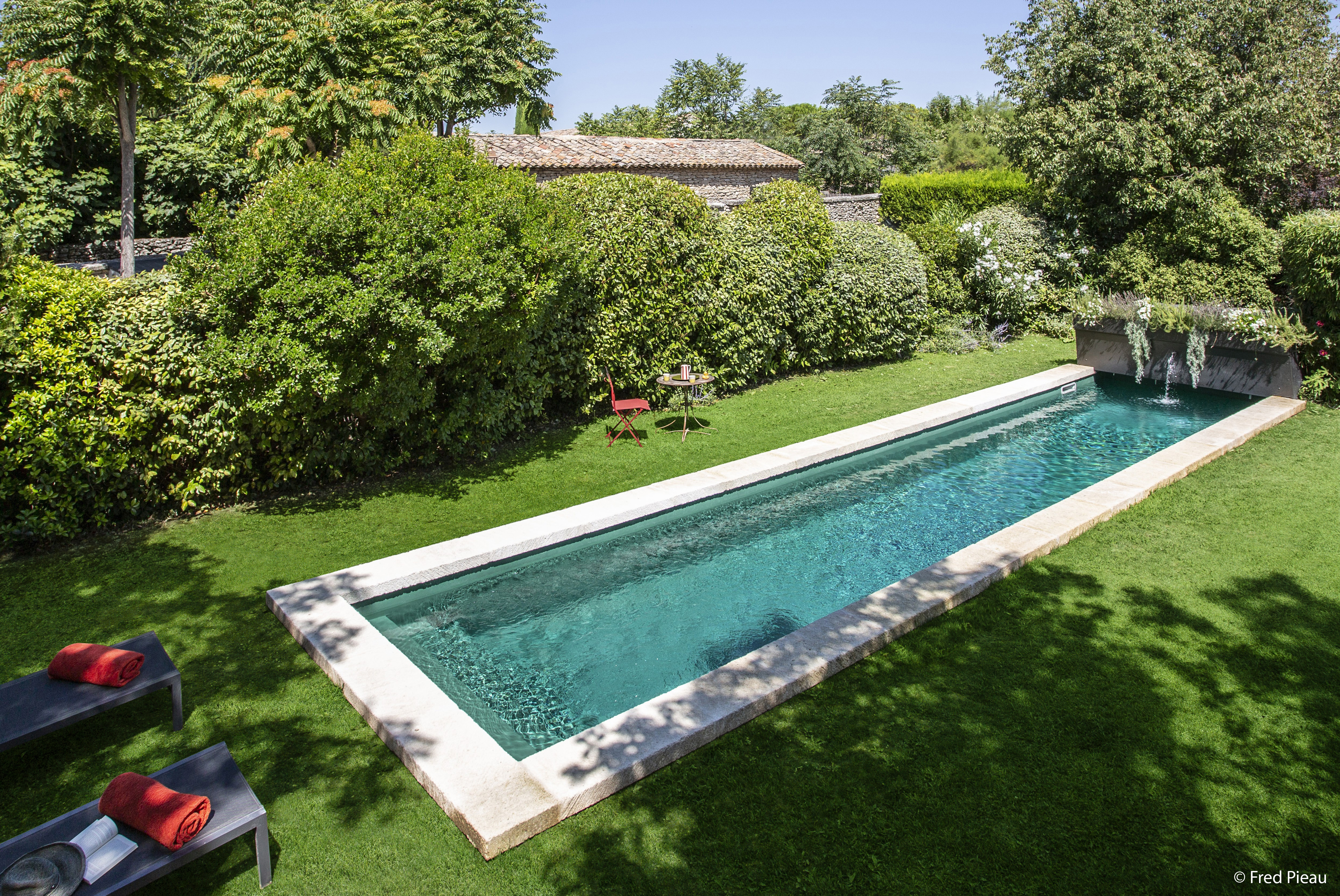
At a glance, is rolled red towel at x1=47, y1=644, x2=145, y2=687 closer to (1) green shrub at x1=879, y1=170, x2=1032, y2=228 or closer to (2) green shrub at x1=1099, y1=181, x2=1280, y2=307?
(2) green shrub at x1=1099, y1=181, x2=1280, y2=307

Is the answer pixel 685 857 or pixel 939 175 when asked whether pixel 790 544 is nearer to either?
pixel 685 857

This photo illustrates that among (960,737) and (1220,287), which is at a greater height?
(1220,287)

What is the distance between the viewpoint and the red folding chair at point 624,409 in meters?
9.96

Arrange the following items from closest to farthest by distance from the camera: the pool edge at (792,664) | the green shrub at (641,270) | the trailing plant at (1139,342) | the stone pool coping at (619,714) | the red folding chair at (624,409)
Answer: the stone pool coping at (619,714) → the pool edge at (792,664) → the red folding chair at (624,409) → the green shrub at (641,270) → the trailing plant at (1139,342)

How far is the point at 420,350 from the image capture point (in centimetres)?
752

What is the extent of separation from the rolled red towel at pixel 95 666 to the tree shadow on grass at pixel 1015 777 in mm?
2396

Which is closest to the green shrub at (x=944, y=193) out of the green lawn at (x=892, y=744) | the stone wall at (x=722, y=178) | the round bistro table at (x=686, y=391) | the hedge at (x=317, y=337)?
the stone wall at (x=722, y=178)

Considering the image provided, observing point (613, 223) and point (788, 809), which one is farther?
point (613, 223)

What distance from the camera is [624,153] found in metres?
27.6

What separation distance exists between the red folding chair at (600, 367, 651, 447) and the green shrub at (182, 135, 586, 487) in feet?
4.27

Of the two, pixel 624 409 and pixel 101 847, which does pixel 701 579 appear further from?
pixel 101 847

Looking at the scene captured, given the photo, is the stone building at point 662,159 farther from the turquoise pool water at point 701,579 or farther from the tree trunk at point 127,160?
the turquoise pool water at point 701,579

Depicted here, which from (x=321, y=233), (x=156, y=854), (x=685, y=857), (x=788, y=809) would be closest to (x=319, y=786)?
(x=156, y=854)

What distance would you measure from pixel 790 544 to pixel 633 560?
153 centimetres
